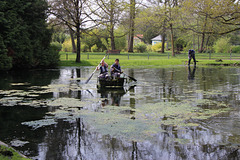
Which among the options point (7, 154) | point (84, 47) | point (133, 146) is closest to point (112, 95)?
point (133, 146)

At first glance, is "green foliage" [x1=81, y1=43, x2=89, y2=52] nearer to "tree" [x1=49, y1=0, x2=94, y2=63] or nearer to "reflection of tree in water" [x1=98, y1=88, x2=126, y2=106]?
"tree" [x1=49, y1=0, x2=94, y2=63]

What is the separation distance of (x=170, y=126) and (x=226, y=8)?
85.6 ft

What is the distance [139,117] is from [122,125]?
1.14 meters

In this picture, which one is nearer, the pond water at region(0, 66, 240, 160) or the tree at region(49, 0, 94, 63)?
the pond water at region(0, 66, 240, 160)

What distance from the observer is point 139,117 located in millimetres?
9844

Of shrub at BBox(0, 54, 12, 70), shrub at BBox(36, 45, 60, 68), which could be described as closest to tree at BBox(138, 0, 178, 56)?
shrub at BBox(36, 45, 60, 68)

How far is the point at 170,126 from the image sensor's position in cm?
870

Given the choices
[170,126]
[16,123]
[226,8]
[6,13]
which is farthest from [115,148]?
[226,8]

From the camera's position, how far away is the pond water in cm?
686

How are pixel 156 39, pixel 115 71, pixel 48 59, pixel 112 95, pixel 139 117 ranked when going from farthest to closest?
pixel 156 39 < pixel 48 59 < pixel 115 71 < pixel 112 95 < pixel 139 117

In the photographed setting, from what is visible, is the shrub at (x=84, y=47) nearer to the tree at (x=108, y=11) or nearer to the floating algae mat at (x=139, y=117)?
the tree at (x=108, y=11)

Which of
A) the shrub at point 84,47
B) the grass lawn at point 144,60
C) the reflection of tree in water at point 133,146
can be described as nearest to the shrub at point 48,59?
the grass lawn at point 144,60

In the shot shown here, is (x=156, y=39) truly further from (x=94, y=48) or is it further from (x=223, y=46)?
(x=94, y=48)

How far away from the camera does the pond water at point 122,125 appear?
22.5ft
